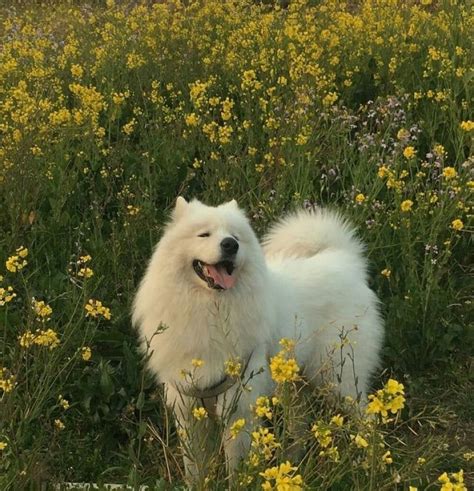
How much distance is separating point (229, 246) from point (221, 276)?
17 centimetres

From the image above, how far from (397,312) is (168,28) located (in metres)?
5.44

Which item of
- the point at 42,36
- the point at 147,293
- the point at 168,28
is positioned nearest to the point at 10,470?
the point at 147,293

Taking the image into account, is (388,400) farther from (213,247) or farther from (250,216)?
(250,216)

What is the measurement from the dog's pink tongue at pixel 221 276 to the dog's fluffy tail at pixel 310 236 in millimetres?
813

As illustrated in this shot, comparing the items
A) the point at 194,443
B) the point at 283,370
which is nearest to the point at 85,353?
the point at 194,443

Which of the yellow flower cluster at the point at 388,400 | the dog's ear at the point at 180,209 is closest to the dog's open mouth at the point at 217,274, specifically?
the dog's ear at the point at 180,209

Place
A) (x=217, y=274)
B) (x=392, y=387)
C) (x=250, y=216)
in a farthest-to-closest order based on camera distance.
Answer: (x=250, y=216), (x=217, y=274), (x=392, y=387)

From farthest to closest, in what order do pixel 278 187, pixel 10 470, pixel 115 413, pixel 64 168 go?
pixel 64 168 → pixel 278 187 → pixel 115 413 → pixel 10 470

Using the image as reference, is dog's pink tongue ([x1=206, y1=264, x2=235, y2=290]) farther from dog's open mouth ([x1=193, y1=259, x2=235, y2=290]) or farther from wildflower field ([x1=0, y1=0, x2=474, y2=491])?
wildflower field ([x1=0, y1=0, x2=474, y2=491])

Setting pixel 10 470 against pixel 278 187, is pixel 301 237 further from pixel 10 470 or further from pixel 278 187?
pixel 10 470

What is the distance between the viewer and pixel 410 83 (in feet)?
20.3

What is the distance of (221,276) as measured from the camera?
274cm

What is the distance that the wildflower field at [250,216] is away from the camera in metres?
2.21

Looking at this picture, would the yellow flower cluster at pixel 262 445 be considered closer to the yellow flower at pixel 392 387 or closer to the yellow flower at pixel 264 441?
the yellow flower at pixel 264 441
